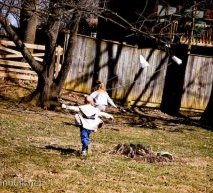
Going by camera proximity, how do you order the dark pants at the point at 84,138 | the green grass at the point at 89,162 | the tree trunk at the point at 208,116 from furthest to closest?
1. the tree trunk at the point at 208,116
2. the dark pants at the point at 84,138
3. the green grass at the point at 89,162

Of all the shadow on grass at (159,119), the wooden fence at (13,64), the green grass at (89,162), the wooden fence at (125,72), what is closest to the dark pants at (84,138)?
the green grass at (89,162)

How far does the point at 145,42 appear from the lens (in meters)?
24.8

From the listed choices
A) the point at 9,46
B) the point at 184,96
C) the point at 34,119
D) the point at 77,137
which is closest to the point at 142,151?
the point at 77,137

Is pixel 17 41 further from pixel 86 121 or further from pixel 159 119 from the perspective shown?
pixel 86 121

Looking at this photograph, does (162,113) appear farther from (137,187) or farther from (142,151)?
(137,187)

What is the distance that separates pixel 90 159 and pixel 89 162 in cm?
24

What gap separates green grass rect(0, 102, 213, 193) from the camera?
647 centimetres

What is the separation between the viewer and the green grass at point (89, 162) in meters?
6.47

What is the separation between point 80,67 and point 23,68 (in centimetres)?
262

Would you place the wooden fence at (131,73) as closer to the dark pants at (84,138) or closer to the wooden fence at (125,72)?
the wooden fence at (125,72)

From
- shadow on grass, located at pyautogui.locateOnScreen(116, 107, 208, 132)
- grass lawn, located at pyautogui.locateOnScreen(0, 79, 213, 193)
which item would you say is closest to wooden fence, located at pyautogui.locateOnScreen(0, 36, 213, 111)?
shadow on grass, located at pyautogui.locateOnScreen(116, 107, 208, 132)

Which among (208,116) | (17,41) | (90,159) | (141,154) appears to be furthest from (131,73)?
(90,159)

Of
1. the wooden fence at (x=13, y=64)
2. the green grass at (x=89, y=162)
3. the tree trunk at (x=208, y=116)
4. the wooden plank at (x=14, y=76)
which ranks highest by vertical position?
the wooden fence at (x=13, y=64)

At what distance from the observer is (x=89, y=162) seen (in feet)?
25.8
